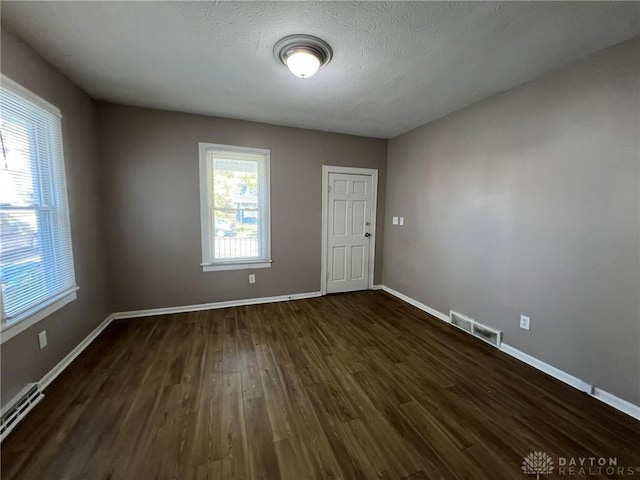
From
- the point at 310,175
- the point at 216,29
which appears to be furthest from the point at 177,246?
the point at 216,29

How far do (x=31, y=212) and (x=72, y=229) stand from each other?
1.68 ft

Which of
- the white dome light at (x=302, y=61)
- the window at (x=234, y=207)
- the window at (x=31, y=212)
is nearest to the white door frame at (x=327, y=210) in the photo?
the window at (x=234, y=207)

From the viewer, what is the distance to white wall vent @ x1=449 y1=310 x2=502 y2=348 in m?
2.58

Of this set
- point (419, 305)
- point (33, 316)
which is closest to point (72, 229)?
point (33, 316)

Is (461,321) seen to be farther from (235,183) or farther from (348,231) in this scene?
(235,183)

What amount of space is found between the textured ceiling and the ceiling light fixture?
2.4 inches

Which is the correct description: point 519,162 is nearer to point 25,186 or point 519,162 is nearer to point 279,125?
point 279,125

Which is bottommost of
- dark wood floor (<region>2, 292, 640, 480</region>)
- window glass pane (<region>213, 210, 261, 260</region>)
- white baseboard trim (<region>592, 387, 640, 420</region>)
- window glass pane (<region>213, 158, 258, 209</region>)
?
dark wood floor (<region>2, 292, 640, 480</region>)

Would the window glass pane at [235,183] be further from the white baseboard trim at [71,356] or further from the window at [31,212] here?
the white baseboard trim at [71,356]

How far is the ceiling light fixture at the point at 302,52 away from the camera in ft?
5.70

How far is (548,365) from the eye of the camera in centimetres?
218

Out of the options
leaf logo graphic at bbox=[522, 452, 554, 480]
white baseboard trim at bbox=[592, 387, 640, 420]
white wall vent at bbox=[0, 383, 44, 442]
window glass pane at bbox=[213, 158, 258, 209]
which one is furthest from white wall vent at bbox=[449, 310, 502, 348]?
white wall vent at bbox=[0, 383, 44, 442]

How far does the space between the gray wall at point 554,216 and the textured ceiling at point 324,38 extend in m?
0.28

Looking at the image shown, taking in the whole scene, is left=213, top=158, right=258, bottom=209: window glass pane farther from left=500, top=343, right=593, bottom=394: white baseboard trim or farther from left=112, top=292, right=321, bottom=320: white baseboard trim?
left=500, top=343, right=593, bottom=394: white baseboard trim
